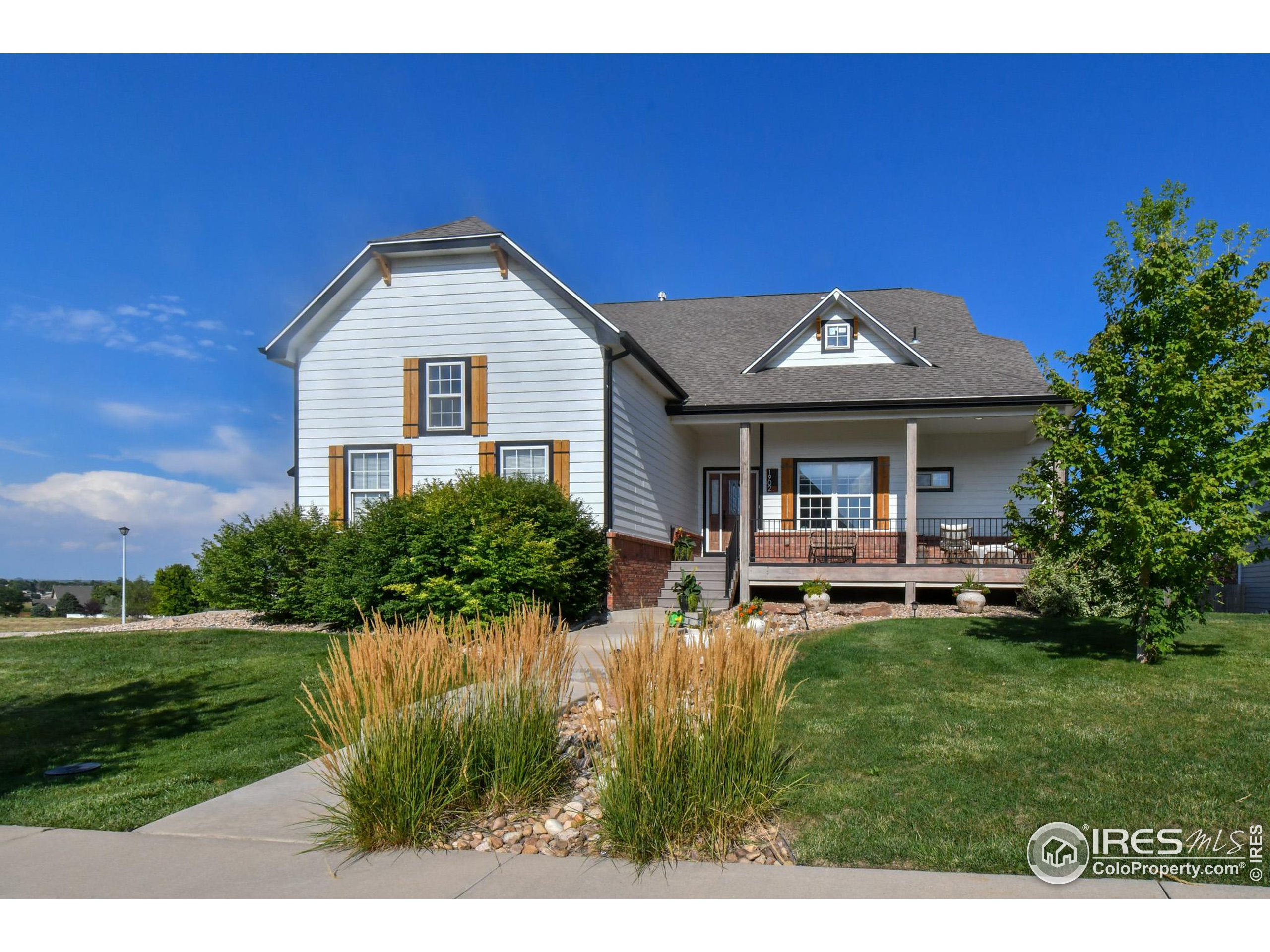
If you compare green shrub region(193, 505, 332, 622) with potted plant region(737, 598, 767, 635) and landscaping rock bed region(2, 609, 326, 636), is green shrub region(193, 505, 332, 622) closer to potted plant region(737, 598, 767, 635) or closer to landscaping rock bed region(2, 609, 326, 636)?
landscaping rock bed region(2, 609, 326, 636)

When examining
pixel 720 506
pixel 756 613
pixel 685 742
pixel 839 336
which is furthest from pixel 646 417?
pixel 685 742

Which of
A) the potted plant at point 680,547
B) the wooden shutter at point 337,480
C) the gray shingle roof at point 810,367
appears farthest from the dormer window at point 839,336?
the wooden shutter at point 337,480

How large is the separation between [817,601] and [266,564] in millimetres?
10046

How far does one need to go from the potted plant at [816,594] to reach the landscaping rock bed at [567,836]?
440 inches

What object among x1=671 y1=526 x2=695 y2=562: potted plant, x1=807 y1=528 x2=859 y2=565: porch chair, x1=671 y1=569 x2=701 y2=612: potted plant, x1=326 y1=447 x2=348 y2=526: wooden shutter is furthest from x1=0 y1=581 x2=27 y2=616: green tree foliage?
x1=807 y1=528 x2=859 y2=565: porch chair

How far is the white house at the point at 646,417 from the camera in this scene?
631 inches

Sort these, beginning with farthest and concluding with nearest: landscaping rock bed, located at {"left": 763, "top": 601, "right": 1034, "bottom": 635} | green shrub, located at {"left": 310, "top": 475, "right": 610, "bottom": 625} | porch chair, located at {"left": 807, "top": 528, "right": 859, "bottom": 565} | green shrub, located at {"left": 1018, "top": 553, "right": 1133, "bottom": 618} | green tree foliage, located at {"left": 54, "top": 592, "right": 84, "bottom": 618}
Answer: green tree foliage, located at {"left": 54, "top": 592, "right": 84, "bottom": 618} < porch chair, located at {"left": 807, "top": 528, "right": 859, "bottom": 565} < landscaping rock bed, located at {"left": 763, "top": 601, "right": 1034, "bottom": 635} < green shrub, located at {"left": 310, "top": 475, "right": 610, "bottom": 625} < green shrub, located at {"left": 1018, "top": 553, "right": 1133, "bottom": 618}

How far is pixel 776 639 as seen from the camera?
17.4 feet

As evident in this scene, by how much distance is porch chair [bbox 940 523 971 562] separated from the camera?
56.2 ft

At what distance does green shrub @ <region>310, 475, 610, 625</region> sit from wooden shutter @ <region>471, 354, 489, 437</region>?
6.72 feet

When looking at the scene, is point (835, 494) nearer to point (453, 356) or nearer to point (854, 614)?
point (854, 614)

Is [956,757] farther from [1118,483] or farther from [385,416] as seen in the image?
[385,416]

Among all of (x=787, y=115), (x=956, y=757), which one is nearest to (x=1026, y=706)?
(x=956, y=757)

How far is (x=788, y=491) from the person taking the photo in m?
19.7
